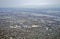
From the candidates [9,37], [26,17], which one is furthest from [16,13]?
[9,37]

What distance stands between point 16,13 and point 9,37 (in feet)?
2.48

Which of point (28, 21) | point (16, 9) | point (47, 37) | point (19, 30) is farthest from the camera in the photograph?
point (16, 9)

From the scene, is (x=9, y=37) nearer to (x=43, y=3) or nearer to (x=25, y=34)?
(x=25, y=34)

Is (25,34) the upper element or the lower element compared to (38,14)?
lower

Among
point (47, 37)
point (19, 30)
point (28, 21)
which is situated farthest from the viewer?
point (28, 21)

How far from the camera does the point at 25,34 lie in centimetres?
231

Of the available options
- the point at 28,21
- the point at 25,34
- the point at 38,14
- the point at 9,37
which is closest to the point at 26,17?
the point at 28,21

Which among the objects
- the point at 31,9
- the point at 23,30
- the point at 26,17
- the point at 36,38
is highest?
the point at 31,9

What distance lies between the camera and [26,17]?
266 cm

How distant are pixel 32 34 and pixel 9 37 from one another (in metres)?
0.57

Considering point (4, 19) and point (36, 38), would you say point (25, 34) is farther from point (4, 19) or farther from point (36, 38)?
point (4, 19)

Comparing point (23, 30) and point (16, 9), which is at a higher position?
point (16, 9)

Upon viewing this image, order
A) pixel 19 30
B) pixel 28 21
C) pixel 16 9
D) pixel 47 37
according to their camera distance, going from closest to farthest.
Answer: pixel 47 37, pixel 19 30, pixel 28 21, pixel 16 9

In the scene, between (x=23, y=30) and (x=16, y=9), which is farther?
(x=16, y=9)
